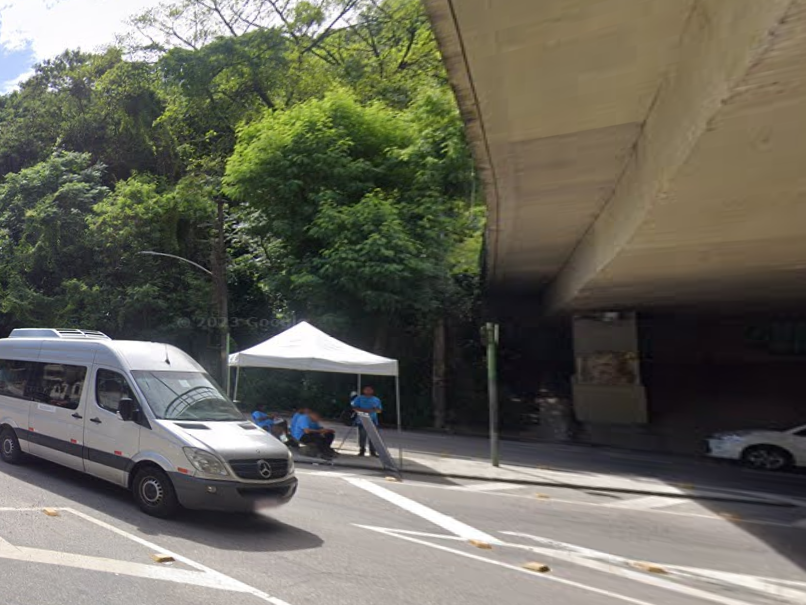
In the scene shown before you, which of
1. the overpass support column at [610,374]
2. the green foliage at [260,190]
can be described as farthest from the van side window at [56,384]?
the overpass support column at [610,374]

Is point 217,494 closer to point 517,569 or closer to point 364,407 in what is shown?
point 517,569

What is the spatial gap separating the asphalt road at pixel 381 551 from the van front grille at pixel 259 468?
0.59 m

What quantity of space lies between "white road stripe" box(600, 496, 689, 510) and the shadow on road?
18.7 feet

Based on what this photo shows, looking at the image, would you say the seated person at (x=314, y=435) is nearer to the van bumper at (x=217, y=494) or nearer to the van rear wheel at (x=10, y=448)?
the van rear wheel at (x=10, y=448)

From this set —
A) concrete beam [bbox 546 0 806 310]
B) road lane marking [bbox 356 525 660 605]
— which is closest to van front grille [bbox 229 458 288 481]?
road lane marking [bbox 356 525 660 605]

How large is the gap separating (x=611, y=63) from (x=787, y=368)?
79.8 ft

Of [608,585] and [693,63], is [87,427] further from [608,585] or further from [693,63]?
[693,63]

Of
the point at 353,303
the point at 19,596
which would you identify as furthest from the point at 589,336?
the point at 19,596

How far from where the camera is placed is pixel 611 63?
6520mm

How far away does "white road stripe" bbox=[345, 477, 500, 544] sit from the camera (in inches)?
301

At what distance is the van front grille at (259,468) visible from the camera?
269 inches

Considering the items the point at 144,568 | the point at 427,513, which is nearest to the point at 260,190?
the point at 427,513

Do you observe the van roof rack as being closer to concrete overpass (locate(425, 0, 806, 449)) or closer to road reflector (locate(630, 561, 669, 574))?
concrete overpass (locate(425, 0, 806, 449))

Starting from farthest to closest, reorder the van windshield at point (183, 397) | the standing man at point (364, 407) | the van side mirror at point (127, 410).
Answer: the standing man at point (364, 407)
the van windshield at point (183, 397)
the van side mirror at point (127, 410)
